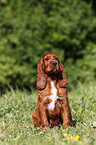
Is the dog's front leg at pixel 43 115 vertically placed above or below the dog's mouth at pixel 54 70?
below

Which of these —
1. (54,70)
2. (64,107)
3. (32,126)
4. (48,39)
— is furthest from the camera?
(48,39)

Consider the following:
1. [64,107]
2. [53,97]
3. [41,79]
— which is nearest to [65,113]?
[64,107]

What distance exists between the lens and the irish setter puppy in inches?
149

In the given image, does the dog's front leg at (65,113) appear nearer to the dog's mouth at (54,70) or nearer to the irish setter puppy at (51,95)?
the irish setter puppy at (51,95)

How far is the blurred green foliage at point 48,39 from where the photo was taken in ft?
42.2

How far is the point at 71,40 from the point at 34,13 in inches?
122

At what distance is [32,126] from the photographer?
4367mm

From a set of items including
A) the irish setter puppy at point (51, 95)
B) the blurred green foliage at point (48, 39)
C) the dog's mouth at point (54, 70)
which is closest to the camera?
the dog's mouth at point (54, 70)

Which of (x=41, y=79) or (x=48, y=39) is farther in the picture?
(x=48, y=39)

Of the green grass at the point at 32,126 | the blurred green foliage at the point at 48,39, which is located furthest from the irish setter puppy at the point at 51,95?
the blurred green foliage at the point at 48,39

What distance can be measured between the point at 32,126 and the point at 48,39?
960cm

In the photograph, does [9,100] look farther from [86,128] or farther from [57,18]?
[57,18]

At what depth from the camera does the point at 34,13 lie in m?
14.6

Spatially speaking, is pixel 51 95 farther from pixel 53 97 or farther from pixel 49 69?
pixel 49 69
